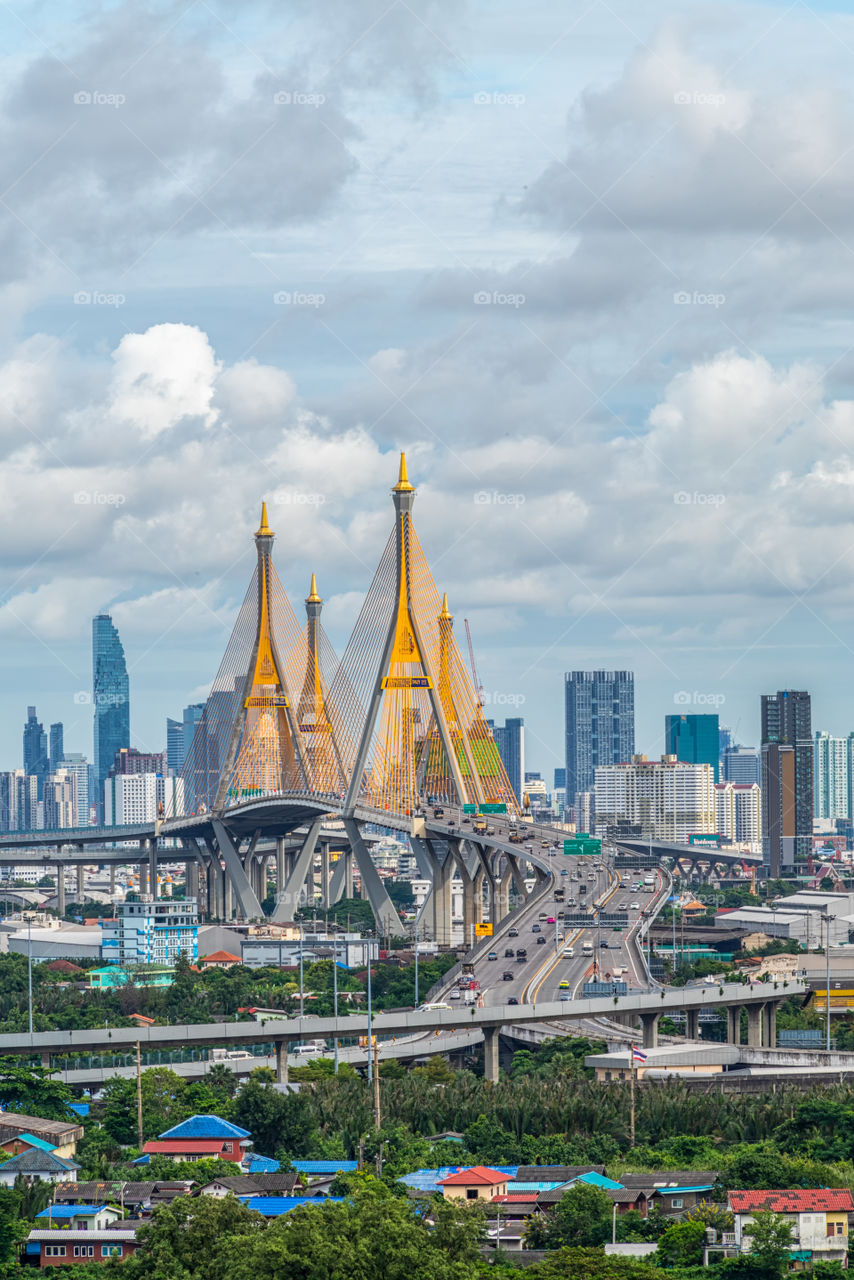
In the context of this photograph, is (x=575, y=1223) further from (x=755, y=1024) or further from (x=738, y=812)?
(x=738, y=812)

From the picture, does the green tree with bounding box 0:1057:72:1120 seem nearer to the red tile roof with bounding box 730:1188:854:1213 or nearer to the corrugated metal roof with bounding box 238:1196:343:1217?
the corrugated metal roof with bounding box 238:1196:343:1217

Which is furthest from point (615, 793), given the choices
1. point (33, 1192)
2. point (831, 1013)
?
point (33, 1192)

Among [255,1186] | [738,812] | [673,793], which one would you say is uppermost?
[673,793]

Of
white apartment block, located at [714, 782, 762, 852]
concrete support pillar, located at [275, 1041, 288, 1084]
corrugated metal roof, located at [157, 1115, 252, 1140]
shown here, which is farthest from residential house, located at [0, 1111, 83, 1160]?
white apartment block, located at [714, 782, 762, 852]

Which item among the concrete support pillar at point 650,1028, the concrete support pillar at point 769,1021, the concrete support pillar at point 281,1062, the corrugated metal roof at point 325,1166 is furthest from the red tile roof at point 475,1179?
the concrete support pillar at point 769,1021

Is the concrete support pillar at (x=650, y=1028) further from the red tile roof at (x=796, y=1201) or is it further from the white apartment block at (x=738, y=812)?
the white apartment block at (x=738, y=812)

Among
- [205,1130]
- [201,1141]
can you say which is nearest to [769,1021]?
[205,1130]
